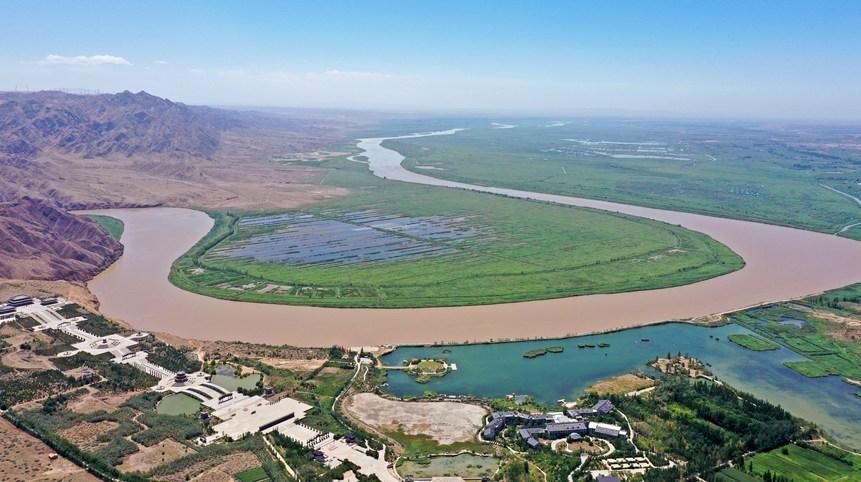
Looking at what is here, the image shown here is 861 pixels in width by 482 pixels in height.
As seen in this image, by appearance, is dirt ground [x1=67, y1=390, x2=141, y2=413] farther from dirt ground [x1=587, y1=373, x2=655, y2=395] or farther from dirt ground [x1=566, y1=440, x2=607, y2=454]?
dirt ground [x1=587, y1=373, x2=655, y2=395]

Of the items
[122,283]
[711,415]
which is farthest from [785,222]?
[122,283]

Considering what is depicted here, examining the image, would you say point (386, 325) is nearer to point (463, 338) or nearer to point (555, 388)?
point (463, 338)

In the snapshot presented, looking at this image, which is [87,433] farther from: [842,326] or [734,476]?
[842,326]

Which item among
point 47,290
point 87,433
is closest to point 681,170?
point 47,290

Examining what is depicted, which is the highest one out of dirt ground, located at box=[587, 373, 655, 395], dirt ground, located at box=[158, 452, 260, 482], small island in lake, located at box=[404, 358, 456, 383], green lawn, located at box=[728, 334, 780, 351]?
green lawn, located at box=[728, 334, 780, 351]

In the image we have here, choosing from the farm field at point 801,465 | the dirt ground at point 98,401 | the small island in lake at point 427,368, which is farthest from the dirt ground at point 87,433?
the farm field at point 801,465

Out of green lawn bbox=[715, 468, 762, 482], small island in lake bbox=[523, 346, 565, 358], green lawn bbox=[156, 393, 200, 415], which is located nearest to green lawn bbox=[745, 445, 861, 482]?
green lawn bbox=[715, 468, 762, 482]

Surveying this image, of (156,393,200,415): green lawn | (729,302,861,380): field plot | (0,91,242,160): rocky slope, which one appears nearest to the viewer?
(156,393,200,415): green lawn

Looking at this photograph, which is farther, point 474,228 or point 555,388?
point 474,228
